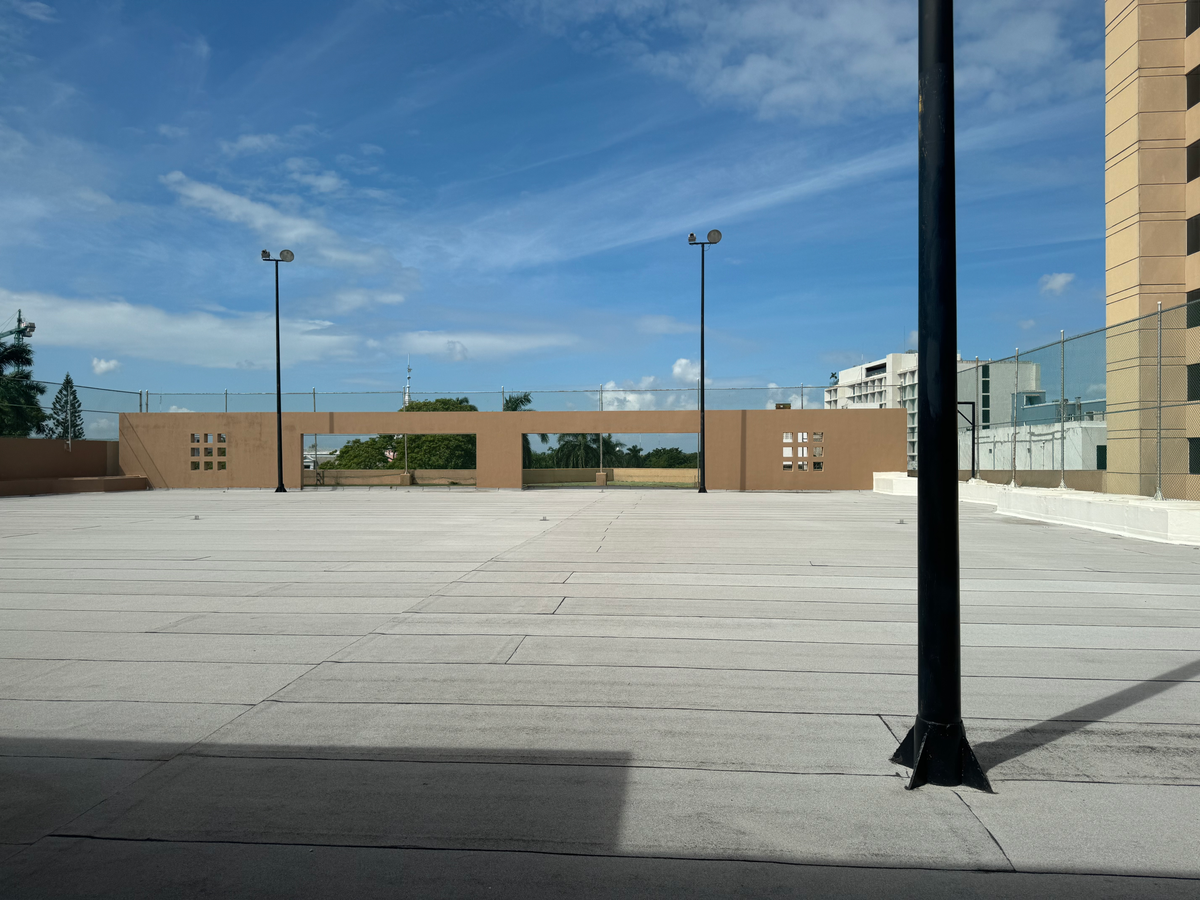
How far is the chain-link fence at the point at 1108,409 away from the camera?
14367 millimetres

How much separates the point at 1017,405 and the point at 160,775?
20.9 meters

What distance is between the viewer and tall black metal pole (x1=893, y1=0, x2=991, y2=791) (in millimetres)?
3489

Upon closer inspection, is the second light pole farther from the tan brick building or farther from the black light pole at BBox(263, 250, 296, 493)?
the tan brick building

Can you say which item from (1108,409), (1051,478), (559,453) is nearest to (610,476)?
(559,453)

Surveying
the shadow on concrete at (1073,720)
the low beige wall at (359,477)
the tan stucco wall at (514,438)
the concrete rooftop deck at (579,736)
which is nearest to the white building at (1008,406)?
the tan stucco wall at (514,438)

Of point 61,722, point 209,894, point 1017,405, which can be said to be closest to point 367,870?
point 209,894

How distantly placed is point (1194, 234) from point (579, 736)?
3154cm

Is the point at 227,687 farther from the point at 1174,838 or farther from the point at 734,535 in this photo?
the point at 734,535

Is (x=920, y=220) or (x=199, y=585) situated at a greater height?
(x=920, y=220)

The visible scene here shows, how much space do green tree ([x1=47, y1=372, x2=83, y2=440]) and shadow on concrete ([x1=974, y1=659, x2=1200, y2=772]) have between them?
3511 cm

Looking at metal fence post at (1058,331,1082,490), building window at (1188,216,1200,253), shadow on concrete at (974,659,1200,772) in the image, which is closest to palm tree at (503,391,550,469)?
metal fence post at (1058,331,1082,490)

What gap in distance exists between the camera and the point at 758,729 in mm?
4285

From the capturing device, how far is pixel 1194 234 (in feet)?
89.5

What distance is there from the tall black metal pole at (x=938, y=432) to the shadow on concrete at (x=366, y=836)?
771 mm
